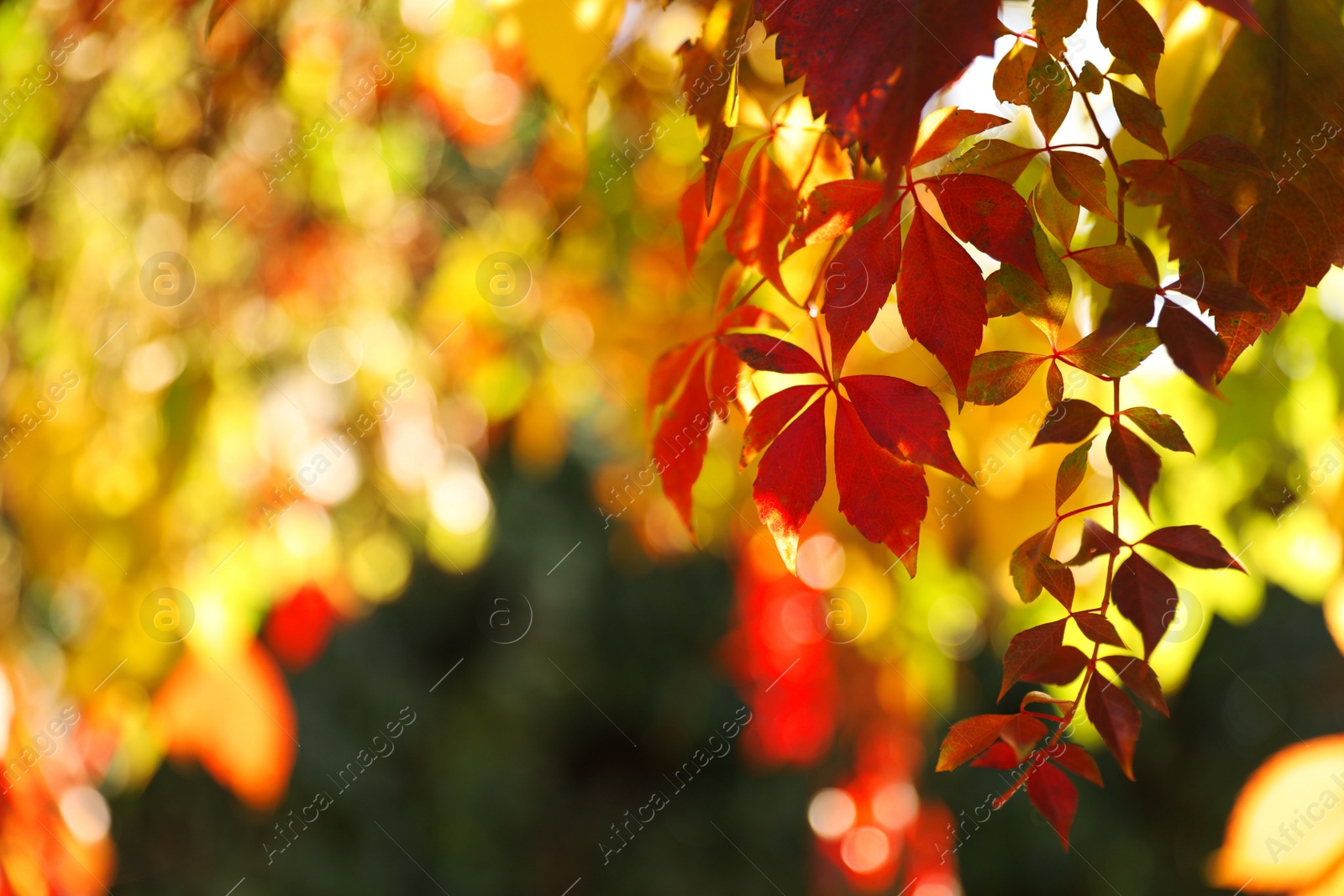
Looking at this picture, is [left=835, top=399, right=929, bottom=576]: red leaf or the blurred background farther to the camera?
the blurred background

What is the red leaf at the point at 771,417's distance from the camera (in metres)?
0.41

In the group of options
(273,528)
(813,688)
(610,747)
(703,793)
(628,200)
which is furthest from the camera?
(610,747)

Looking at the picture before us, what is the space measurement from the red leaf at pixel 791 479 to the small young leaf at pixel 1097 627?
0.12 meters

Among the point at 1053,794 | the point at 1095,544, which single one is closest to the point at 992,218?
the point at 1095,544

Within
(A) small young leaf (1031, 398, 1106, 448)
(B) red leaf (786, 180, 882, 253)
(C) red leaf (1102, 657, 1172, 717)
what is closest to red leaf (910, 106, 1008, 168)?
(B) red leaf (786, 180, 882, 253)

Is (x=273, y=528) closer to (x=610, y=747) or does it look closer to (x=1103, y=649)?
(x=1103, y=649)

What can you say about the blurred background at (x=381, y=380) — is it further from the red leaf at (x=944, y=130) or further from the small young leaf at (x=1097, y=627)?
the small young leaf at (x=1097, y=627)

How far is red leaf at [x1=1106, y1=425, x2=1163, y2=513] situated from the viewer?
1.13 ft

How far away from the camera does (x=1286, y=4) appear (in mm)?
436

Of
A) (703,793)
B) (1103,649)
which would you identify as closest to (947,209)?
(1103,649)

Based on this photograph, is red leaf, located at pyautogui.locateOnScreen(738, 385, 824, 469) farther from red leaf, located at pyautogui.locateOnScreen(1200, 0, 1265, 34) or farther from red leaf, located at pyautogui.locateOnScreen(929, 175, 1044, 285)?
red leaf, located at pyautogui.locateOnScreen(1200, 0, 1265, 34)

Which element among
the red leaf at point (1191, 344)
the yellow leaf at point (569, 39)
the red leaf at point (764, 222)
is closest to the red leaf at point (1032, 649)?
the red leaf at point (1191, 344)

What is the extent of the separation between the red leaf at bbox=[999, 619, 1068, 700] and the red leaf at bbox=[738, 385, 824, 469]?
0.13 m

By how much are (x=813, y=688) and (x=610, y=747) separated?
16.4 feet
